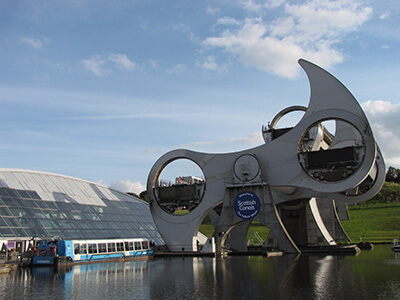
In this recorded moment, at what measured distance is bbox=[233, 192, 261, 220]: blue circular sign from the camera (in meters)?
46.1

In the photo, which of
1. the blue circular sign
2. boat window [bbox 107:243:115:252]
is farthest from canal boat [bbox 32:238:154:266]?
the blue circular sign

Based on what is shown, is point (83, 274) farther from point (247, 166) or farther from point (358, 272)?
point (247, 166)

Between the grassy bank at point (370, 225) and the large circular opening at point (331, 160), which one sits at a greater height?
the large circular opening at point (331, 160)

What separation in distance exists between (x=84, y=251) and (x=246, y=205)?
17.4m

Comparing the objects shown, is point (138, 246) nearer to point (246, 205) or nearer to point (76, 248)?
point (76, 248)

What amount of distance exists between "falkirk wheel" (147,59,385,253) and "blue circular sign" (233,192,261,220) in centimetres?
11

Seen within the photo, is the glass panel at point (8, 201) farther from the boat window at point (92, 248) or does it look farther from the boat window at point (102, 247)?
the boat window at point (102, 247)

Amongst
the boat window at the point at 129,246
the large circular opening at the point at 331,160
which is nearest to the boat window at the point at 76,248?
the boat window at the point at 129,246

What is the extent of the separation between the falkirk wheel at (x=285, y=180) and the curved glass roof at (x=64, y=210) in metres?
5.24

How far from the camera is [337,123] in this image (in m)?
57.1

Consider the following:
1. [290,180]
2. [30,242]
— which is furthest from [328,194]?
[30,242]

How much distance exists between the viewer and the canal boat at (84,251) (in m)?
35.5

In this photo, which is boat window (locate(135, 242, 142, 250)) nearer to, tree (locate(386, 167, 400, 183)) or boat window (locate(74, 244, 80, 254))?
boat window (locate(74, 244, 80, 254))

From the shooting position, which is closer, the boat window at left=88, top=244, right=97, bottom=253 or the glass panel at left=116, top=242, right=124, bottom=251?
the boat window at left=88, top=244, right=97, bottom=253
